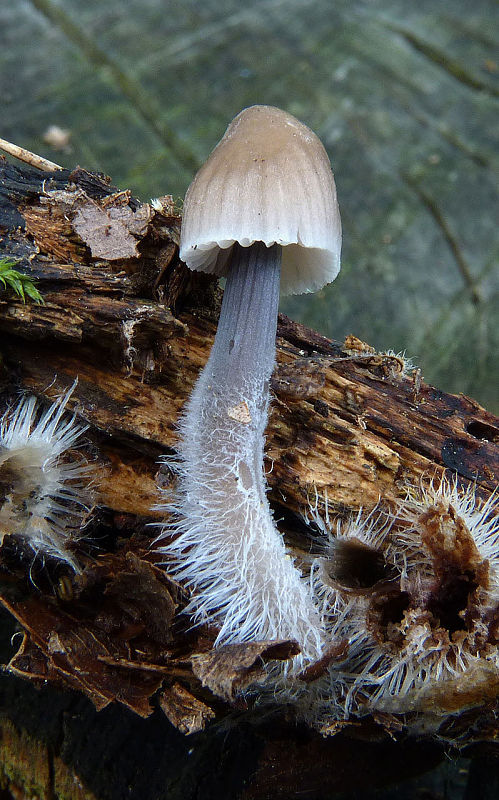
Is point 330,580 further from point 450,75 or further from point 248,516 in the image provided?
point 450,75

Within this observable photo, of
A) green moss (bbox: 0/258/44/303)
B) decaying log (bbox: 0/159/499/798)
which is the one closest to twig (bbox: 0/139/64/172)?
decaying log (bbox: 0/159/499/798)

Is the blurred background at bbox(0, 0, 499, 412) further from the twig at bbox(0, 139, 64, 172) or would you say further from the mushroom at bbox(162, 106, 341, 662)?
the mushroom at bbox(162, 106, 341, 662)

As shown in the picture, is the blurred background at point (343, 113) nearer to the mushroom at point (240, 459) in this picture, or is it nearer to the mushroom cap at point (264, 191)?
the mushroom at point (240, 459)

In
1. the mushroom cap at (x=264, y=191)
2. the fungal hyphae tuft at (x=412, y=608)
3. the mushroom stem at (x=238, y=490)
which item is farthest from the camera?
the mushroom stem at (x=238, y=490)

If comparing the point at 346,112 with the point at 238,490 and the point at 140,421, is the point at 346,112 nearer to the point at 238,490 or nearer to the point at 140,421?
the point at 140,421

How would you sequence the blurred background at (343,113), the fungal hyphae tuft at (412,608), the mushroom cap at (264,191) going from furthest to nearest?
1. the blurred background at (343,113)
2. the fungal hyphae tuft at (412,608)
3. the mushroom cap at (264,191)

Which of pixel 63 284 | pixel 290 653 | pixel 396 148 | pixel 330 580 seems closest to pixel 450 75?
pixel 396 148

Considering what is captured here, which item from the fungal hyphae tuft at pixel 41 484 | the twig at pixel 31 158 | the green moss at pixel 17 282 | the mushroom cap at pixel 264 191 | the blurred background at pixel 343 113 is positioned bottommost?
the fungal hyphae tuft at pixel 41 484

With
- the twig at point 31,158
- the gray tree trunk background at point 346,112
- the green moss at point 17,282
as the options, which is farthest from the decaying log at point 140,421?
the gray tree trunk background at point 346,112
